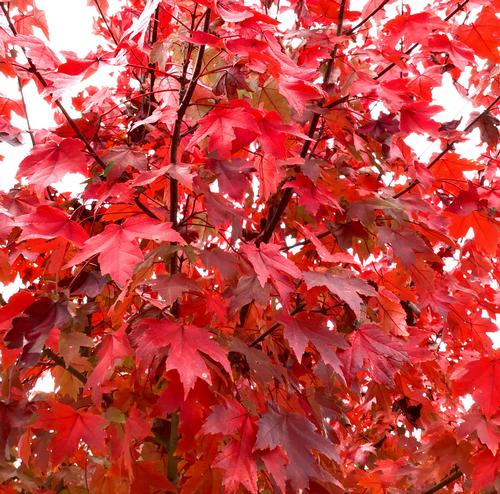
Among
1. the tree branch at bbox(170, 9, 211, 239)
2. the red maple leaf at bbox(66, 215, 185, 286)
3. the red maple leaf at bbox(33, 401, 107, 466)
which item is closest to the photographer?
the red maple leaf at bbox(66, 215, 185, 286)

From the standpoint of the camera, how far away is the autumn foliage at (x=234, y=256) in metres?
1.26

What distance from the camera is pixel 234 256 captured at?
4.52 feet

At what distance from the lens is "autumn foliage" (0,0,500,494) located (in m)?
1.26

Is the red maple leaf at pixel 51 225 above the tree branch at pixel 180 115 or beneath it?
beneath

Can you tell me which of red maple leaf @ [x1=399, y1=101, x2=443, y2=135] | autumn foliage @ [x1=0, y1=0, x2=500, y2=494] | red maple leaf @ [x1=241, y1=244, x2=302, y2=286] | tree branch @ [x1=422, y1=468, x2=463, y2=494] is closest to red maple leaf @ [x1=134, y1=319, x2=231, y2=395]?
autumn foliage @ [x1=0, y1=0, x2=500, y2=494]

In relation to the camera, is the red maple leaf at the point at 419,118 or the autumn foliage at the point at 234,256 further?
the red maple leaf at the point at 419,118

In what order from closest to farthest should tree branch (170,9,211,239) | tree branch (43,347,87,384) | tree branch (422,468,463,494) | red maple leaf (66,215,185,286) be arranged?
red maple leaf (66,215,185,286)
tree branch (170,9,211,239)
tree branch (43,347,87,384)
tree branch (422,468,463,494)

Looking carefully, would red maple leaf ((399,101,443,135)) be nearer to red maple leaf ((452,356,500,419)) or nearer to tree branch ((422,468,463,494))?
red maple leaf ((452,356,500,419))

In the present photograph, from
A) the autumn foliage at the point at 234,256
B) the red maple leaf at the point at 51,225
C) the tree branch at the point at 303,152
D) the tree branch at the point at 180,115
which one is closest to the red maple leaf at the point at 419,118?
the autumn foliage at the point at 234,256

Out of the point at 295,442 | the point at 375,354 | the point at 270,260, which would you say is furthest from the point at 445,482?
the point at 270,260

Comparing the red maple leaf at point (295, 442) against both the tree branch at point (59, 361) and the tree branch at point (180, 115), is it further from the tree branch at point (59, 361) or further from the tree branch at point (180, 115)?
the tree branch at point (59, 361)

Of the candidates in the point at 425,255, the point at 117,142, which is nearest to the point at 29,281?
the point at 117,142

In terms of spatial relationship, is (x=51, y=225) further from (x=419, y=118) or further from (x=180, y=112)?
(x=419, y=118)

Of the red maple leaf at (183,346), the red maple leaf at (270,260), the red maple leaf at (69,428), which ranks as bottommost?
the red maple leaf at (69,428)
